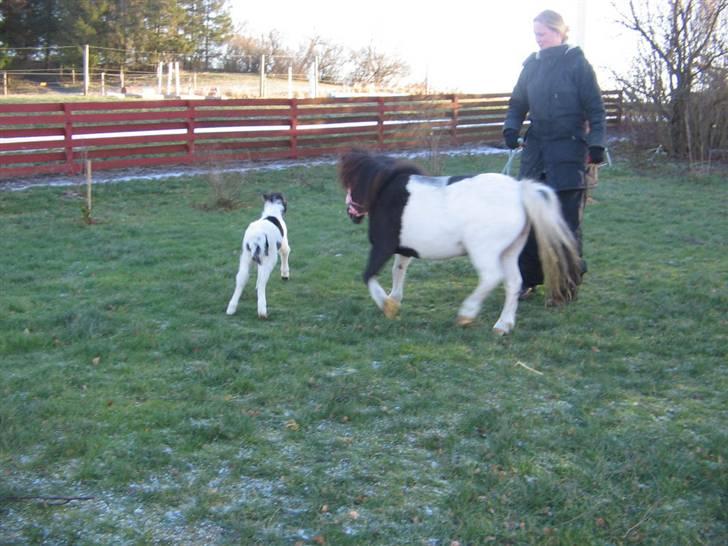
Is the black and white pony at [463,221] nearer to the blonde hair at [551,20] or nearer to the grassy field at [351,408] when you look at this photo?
the grassy field at [351,408]

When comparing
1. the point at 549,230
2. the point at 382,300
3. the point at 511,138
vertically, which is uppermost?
the point at 511,138

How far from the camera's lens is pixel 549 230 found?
220 inches

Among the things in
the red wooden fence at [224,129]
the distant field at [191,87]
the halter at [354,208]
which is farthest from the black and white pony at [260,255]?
the distant field at [191,87]

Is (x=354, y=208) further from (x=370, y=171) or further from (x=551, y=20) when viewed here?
(x=551, y=20)

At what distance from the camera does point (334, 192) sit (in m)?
13.5

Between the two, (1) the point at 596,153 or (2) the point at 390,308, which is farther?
(1) the point at 596,153

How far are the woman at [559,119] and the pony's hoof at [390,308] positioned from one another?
129 centimetres

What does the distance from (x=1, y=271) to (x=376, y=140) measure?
13.2m

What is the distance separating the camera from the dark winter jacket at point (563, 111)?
20.3ft

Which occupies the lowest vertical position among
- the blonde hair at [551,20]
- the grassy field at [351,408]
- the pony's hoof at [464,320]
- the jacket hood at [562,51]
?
the grassy field at [351,408]

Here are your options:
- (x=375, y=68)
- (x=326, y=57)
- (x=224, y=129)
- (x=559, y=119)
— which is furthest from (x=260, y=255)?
(x=326, y=57)

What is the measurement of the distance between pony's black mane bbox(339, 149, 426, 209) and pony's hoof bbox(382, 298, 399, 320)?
2.43 feet

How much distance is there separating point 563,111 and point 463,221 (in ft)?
4.85

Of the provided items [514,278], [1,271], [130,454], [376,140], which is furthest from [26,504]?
[376,140]
